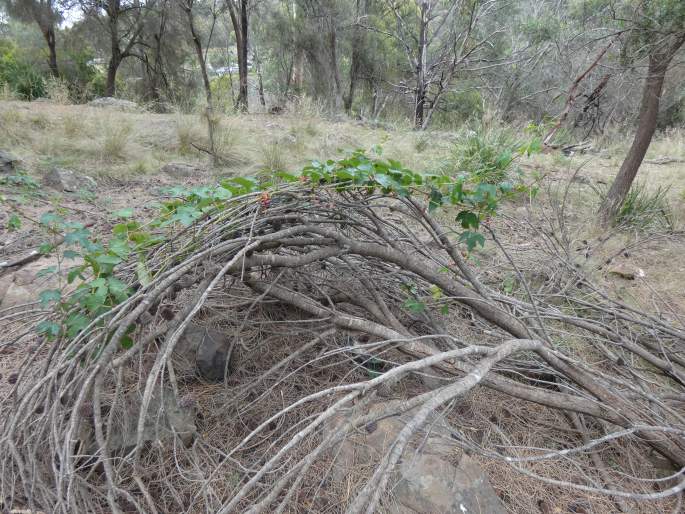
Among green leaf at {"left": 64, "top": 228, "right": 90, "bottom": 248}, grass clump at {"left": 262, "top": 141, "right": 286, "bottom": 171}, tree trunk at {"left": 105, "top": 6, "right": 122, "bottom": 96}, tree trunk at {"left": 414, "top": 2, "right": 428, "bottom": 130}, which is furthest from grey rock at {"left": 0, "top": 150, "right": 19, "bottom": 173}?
tree trunk at {"left": 105, "top": 6, "right": 122, "bottom": 96}

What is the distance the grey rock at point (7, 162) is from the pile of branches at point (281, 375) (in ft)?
11.2

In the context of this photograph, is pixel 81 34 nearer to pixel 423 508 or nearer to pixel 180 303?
pixel 180 303

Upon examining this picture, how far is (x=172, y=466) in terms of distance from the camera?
4.70 ft

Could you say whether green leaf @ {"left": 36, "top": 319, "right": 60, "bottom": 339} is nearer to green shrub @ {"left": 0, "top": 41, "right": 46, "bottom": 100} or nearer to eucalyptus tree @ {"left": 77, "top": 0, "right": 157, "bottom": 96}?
green shrub @ {"left": 0, "top": 41, "right": 46, "bottom": 100}

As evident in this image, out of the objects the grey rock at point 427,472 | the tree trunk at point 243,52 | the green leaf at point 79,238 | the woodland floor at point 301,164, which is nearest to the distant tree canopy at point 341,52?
the tree trunk at point 243,52

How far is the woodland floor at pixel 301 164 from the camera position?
5.97 ft

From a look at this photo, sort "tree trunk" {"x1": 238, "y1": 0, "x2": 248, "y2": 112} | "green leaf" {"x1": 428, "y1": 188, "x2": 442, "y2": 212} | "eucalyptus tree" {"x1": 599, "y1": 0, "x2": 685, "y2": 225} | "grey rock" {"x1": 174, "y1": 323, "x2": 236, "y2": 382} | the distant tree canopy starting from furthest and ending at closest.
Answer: "tree trunk" {"x1": 238, "y1": 0, "x2": 248, "y2": 112}
the distant tree canopy
"eucalyptus tree" {"x1": 599, "y1": 0, "x2": 685, "y2": 225}
"grey rock" {"x1": 174, "y1": 323, "x2": 236, "y2": 382}
"green leaf" {"x1": 428, "y1": 188, "x2": 442, "y2": 212}

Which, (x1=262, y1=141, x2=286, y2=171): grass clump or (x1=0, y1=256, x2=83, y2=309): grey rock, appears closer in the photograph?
(x1=0, y1=256, x2=83, y2=309): grey rock

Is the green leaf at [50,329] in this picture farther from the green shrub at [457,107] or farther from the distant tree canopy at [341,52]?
the green shrub at [457,107]

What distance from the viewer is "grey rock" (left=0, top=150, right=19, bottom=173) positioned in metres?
4.04

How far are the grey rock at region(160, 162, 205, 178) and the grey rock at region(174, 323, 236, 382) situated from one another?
3.66 m

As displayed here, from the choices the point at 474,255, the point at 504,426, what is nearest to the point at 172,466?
the point at 504,426

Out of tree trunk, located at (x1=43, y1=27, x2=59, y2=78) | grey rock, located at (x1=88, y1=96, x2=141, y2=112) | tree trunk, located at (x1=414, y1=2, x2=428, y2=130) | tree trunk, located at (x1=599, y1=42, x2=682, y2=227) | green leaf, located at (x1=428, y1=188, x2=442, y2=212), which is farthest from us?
tree trunk, located at (x1=43, y1=27, x2=59, y2=78)

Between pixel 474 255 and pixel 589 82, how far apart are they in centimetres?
742
